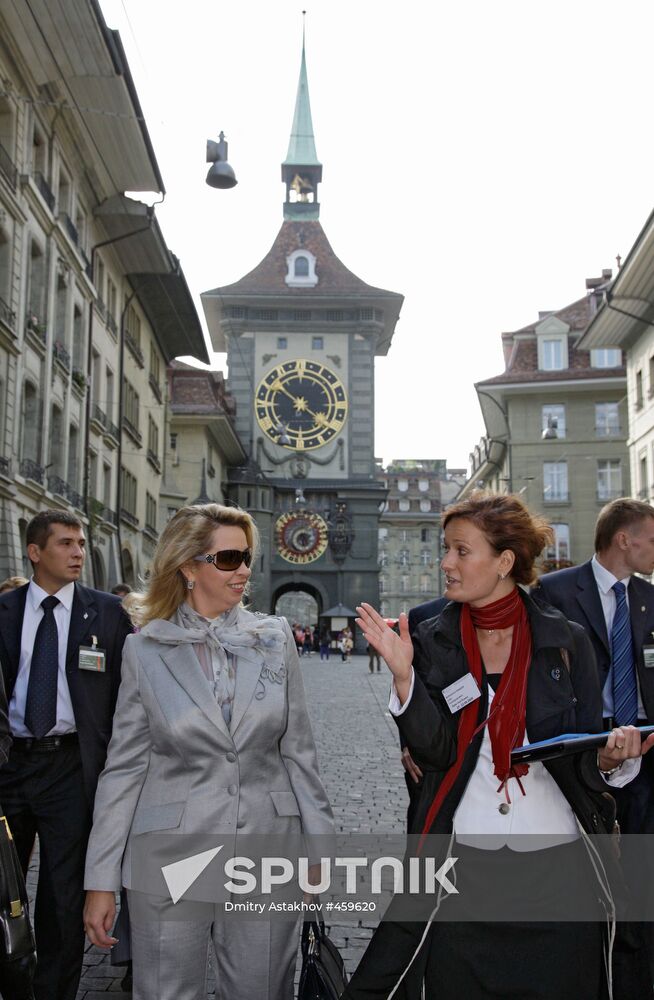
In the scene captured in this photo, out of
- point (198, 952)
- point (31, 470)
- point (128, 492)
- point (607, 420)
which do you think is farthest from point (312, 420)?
point (198, 952)

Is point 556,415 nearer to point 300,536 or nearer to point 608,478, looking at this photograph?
point 608,478

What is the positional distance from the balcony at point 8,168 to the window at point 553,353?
115 feet

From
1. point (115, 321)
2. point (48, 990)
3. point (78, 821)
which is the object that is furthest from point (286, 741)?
point (115, 321)

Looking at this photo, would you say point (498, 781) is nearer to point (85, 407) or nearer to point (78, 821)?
point (78, 821)

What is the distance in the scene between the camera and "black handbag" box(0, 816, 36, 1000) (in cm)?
344

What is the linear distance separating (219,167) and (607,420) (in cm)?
3541

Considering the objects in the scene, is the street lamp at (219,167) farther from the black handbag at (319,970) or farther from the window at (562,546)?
the window at (562,546)

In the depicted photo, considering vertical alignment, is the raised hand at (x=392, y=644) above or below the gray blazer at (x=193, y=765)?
above

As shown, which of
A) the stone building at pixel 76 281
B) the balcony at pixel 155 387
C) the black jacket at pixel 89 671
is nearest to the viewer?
the black jacket at pixel 89 671

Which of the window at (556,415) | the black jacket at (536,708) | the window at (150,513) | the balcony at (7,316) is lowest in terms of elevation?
the black jacket at (536,708)

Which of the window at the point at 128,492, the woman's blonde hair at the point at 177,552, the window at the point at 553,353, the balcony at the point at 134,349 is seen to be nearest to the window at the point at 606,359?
the window at the point at 553,353

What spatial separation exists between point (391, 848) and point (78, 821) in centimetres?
352

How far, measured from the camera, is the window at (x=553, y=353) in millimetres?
52438

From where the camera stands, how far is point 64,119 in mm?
24766
